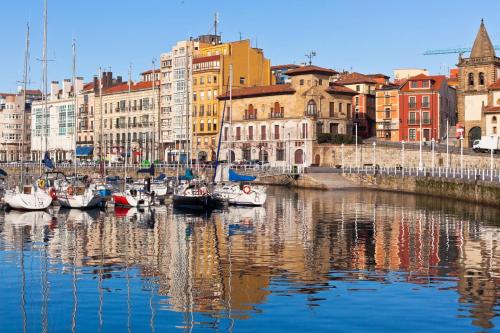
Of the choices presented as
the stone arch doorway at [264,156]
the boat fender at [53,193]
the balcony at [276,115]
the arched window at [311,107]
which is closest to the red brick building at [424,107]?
the arched window at [311,107]

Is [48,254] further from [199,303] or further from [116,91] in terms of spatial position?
[116,91]

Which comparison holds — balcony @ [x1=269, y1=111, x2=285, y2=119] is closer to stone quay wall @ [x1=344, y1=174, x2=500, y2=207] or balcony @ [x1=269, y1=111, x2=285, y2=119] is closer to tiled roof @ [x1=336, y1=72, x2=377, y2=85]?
tiled roof @ [x1=336, y1=72, x2=377, y2=85]

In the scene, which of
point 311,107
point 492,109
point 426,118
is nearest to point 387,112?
point 426,118

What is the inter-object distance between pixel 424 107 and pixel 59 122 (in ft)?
272

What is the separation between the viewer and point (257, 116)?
399 feet

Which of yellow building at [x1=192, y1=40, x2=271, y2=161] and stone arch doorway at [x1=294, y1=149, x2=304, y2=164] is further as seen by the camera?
yellow building at [x1=192, y1=40, x2=271, y2=161]

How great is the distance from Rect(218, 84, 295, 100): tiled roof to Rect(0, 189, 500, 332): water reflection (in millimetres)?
63111

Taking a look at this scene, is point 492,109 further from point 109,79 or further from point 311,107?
point 109,79

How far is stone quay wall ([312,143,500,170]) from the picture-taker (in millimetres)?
91812

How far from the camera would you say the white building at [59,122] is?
533 feet

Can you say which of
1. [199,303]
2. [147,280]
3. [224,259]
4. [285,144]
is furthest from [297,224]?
[285,144]

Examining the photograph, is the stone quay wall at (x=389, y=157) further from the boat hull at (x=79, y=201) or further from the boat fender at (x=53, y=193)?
the boat fender at (x=53, y=193)

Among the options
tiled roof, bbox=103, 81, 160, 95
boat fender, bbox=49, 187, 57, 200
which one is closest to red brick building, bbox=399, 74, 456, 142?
tiled roof, bbox=103, 81, 160, 95

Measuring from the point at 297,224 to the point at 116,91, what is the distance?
10527 centimetres
